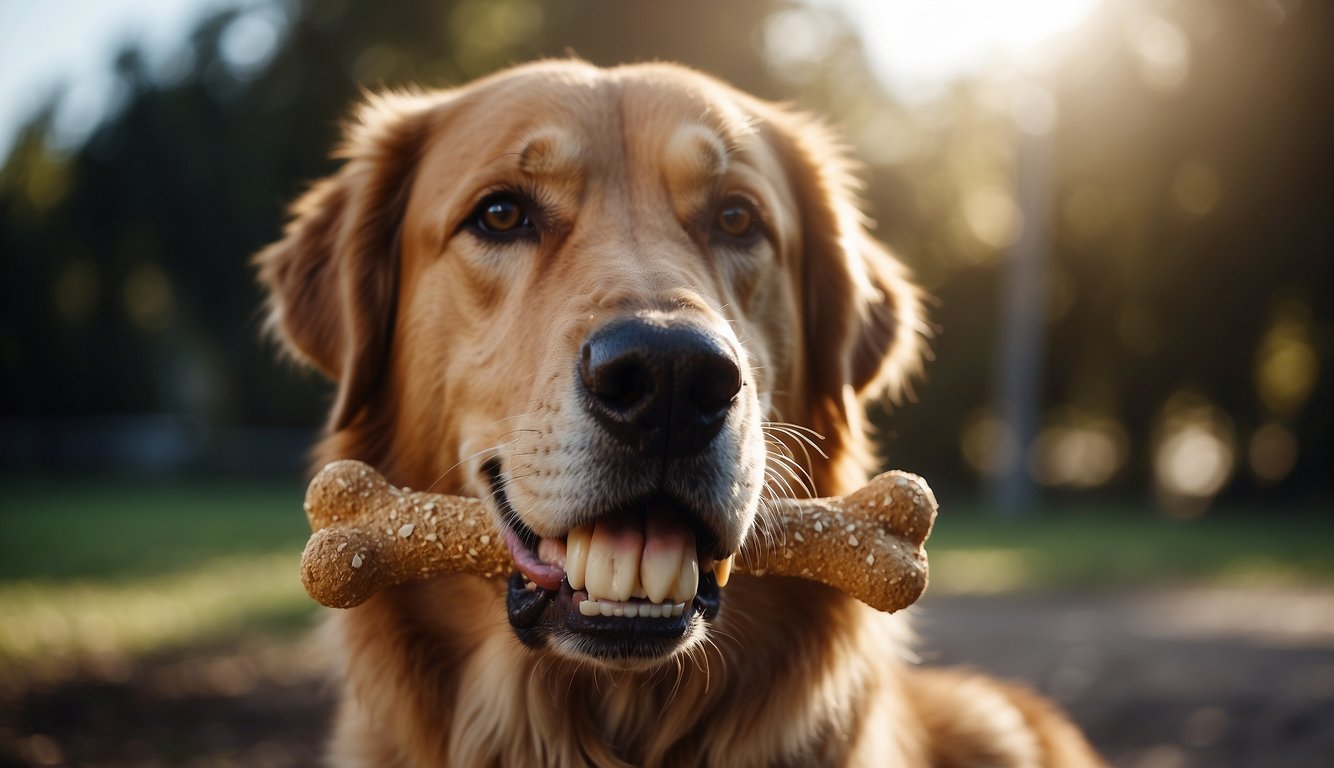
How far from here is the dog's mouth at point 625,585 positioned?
223cm

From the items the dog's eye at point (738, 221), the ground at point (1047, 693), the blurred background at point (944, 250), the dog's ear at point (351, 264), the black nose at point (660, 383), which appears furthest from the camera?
the blurred background at point (944, 250)

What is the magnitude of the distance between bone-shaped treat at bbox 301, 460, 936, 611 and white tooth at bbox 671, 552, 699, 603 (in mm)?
320

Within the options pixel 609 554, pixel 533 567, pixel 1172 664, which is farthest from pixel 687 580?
pixel 1172 664

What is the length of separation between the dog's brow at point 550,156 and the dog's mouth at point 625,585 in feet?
3.65

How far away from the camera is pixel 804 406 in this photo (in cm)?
340

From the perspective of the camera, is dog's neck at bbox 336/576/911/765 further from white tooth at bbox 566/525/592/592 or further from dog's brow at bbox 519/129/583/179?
dog's brow at bbox 519/129/583/179

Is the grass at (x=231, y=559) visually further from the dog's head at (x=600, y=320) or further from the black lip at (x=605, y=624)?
the black lip at (x=605, y=624)

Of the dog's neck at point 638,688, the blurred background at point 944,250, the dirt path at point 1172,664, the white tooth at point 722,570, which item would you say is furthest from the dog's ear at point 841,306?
the blurred background at point 944,250

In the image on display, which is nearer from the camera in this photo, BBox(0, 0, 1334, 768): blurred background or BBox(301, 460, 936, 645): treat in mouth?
BBox(301, 460, 936, 645): treat in mouth

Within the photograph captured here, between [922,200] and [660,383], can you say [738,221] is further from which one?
[922,200]

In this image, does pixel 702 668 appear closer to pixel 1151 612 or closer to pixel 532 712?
pixel 532 712

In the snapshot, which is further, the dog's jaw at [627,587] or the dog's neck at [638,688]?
the dog's neck at [638,688]

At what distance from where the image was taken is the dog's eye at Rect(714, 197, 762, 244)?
3.17 m

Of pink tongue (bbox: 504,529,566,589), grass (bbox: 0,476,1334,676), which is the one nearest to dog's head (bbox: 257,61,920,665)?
pink tongue (bbox: 504,529,566,589)
